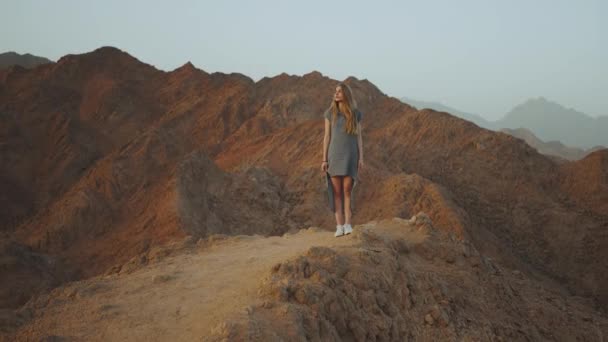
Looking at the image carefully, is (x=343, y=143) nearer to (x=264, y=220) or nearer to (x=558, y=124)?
(x=264, y=220)

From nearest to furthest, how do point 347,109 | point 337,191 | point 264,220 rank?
point 347,109
point 337,191
point 264,220

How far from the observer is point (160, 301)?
3.95 meters

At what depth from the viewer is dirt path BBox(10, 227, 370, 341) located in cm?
343

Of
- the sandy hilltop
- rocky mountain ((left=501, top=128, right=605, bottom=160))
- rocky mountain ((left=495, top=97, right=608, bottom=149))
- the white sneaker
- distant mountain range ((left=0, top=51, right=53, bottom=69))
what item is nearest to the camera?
the sandy hilltop

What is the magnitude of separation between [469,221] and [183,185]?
26.7ft

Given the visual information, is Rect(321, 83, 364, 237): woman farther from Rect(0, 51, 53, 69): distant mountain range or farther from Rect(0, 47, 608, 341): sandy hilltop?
Rect(0, 51, 53, 69): distant mountain range

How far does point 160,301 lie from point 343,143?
2805 millimetres

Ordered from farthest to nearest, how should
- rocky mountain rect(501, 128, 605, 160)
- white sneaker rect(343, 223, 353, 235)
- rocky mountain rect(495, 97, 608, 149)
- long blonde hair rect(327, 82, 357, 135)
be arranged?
rocky mountain rect(495, 97, 608, 149) → rocky mountain rect(501, 128, 605, 160) → white sneaker rect(343, 223, 353, 235) → long blonde hair rect(327, 82, 357, 135)

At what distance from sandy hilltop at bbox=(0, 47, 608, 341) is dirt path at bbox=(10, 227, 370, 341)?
0.07ft

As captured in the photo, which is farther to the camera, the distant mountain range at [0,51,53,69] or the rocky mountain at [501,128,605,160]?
the distant mountain range at [0,51,53,69]

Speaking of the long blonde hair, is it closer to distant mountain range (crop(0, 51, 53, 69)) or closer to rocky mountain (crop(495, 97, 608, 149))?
distant mountain range (crop(0, 51, 53, 69))

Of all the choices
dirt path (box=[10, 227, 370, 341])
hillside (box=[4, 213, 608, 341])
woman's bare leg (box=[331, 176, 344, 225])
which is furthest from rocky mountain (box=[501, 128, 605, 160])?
dirt path (box=[10, 227, 370, 341])

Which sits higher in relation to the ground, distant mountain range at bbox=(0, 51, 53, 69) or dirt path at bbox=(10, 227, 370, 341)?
distant mountain range at bbox=(0, 51, 53, 69)

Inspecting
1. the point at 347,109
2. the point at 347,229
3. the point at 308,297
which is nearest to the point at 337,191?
the point at 347,229
